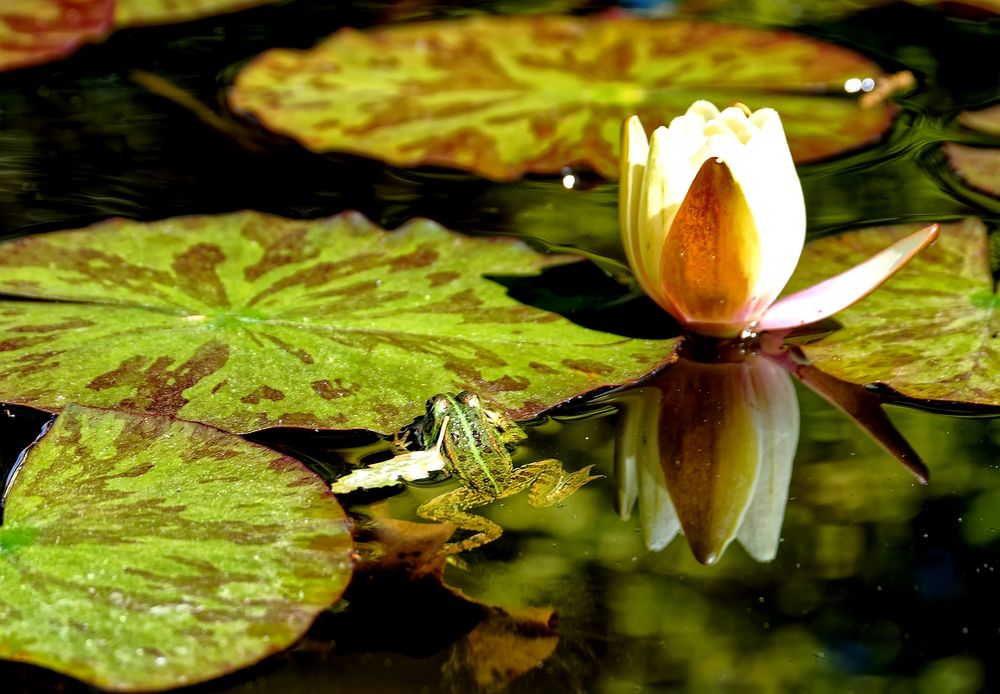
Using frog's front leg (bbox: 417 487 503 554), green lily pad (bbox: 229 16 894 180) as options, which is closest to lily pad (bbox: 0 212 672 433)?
frog's front leg (bbox: 417 487 503 554)

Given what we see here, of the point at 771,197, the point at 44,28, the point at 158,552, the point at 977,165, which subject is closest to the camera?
the point at 158,552

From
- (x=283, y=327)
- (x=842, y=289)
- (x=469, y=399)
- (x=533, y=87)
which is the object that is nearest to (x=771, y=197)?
(x=842, y=289)

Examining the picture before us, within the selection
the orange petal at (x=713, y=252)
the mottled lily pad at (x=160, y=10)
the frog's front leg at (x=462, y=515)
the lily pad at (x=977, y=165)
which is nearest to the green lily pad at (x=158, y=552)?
the frog's front leg at (x=462, y=515)

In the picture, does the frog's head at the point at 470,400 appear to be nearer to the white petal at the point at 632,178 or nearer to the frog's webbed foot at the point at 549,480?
the frog's webbed foot at the point at 549,480

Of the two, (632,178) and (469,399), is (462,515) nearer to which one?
(469,399)

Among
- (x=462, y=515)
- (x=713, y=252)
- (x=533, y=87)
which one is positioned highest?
(x=713, y=252)

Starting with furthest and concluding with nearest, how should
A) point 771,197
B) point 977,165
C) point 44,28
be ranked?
point 44,28 → point 977,165 → point 771,197
